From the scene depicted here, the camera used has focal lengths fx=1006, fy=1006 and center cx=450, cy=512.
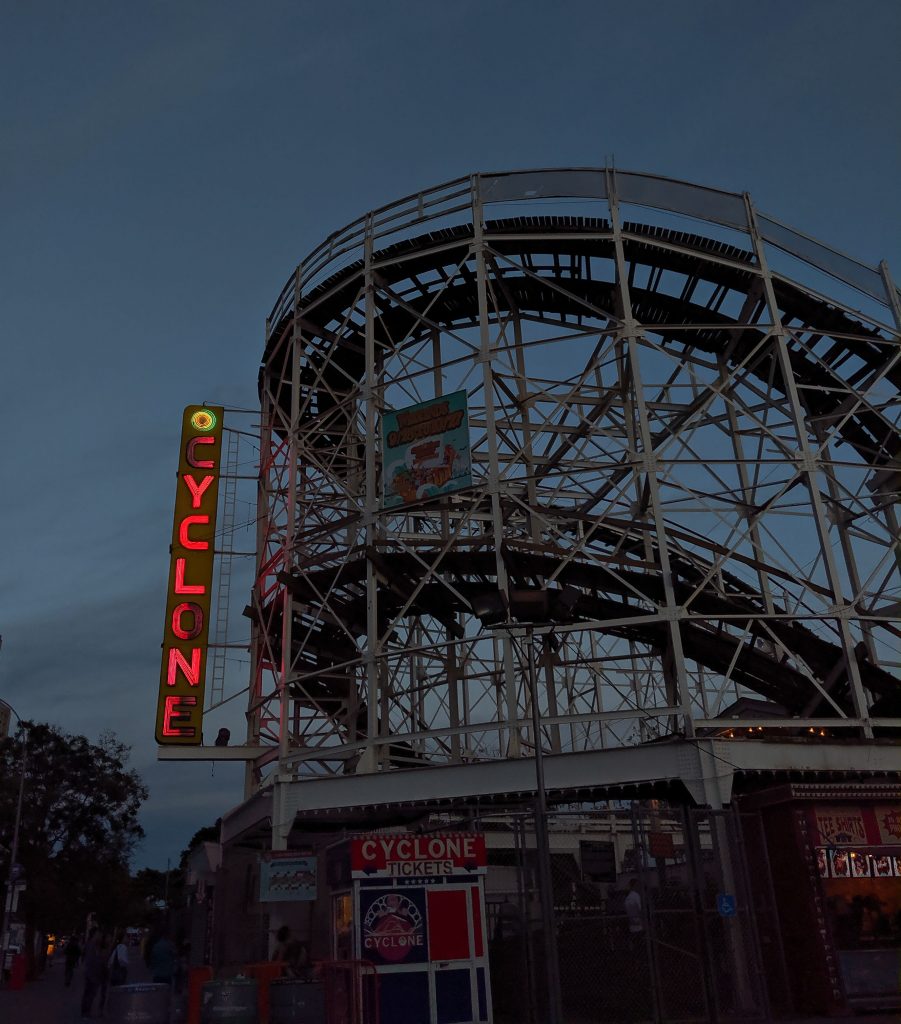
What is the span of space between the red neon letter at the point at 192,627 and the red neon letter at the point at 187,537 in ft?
5.49

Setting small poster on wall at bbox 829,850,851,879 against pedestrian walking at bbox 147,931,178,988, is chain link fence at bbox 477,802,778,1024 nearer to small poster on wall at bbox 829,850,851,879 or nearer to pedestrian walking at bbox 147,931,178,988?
small poster on wall at bbox 829,850,851,879

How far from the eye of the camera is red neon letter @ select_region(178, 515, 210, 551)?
2727 centimetres

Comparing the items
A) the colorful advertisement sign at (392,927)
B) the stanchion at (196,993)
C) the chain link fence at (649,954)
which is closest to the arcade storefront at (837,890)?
the chain link fence at (649,954)

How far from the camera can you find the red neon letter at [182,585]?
26750 mm

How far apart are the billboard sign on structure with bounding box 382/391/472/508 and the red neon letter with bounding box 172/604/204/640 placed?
655 centimetres

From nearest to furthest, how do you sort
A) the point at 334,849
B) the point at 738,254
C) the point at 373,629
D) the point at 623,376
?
1. the point at 334,849
2. the point at 373,629
3. the point at 738,254
4. the point at 623,376

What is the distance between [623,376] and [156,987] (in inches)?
759

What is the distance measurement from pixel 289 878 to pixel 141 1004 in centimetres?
401

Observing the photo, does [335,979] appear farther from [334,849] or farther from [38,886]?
[38,886]

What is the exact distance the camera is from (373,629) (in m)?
22.4

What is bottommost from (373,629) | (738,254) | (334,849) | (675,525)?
(334,849)

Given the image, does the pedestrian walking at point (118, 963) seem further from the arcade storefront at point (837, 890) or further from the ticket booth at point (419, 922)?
the arcade storefront at point (837, 890)

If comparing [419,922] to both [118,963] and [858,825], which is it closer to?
[858,825]

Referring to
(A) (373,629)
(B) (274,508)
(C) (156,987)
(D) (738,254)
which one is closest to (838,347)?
(D) (738,254)
